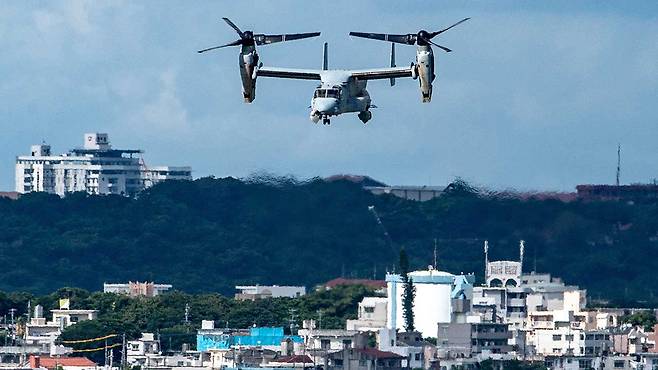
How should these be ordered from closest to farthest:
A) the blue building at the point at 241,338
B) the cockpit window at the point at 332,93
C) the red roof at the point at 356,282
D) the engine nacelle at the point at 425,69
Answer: the engine nacelle at the point at 425,69 < the cockpit window at the point at 332,93 < the blue building at the point at 241,338 < the red roof at the point at 356,282

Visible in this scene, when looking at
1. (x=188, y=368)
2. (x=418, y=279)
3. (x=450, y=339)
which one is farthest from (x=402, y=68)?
(x=418, y=279)

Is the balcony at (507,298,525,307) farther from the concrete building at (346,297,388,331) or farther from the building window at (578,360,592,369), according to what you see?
the building window at (578,360,592,369)

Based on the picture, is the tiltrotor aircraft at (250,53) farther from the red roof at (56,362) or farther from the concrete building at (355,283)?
the concrete building at (355,283)

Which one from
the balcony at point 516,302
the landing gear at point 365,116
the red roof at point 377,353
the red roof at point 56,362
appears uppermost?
the balcony at point 516,302

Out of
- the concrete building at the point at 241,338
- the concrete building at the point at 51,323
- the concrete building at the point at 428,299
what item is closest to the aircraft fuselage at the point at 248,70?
the concrete building at the point at 241,338

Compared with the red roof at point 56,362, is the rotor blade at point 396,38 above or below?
above

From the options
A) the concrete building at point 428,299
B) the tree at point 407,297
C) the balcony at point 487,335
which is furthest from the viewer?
the concrete building at point 428,299
